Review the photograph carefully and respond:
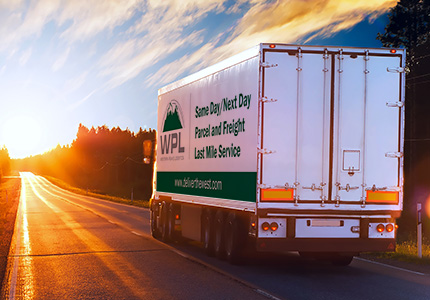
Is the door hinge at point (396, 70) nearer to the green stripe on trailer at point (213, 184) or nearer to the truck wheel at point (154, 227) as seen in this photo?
the green stripe on trailer at point (213, 184)

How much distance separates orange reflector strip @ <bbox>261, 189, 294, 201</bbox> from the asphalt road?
1.35 meters

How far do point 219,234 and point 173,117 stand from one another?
14.8 ft

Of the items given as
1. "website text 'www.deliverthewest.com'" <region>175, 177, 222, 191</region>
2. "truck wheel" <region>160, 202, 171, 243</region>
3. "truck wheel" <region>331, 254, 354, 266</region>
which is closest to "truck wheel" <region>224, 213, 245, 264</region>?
"website text 'www.deliverthewest.com'" <region>175, 177, 222, 191</region>

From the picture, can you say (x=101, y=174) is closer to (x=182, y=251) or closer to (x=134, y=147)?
(x=134, y=147)

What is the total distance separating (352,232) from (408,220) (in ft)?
80.7

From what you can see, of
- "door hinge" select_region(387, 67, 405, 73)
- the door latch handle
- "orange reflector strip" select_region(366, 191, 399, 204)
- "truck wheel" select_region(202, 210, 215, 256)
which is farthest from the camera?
"truck wheel" select_region(202, 210, 215, 256)

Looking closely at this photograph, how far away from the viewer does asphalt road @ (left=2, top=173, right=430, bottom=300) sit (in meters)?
8.68

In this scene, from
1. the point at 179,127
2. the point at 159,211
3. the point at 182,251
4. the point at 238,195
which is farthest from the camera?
the point at 159,211

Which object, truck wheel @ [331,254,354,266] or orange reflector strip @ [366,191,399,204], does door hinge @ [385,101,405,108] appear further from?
truck wheel @ [331,254,354,266]

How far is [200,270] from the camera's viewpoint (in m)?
10.9

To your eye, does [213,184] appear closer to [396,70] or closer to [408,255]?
[396,70]

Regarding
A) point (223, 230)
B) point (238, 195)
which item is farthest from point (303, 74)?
point (223, 230)

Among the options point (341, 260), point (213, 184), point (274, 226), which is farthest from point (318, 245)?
point (213, 184)

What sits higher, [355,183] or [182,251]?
[355,183]
